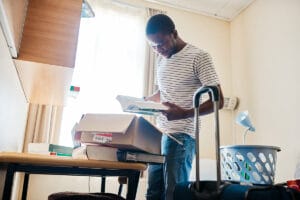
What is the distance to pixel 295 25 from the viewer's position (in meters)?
2.46

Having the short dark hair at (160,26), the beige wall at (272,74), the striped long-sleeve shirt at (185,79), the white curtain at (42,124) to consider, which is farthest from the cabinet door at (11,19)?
the beige wall at (272,74)

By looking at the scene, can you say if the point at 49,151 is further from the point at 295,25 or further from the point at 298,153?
the point at 295,25

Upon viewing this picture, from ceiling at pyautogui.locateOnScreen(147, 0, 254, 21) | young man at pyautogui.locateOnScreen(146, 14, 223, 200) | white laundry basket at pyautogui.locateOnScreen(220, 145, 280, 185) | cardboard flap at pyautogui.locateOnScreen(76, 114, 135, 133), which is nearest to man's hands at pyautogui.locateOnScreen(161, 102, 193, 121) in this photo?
young man at pyautogui.locateOnScreen(146, 14, 223, 200)

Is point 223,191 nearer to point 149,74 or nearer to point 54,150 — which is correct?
point 54,150

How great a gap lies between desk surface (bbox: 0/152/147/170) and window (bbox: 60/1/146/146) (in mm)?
1618

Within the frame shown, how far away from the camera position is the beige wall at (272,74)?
241 cm

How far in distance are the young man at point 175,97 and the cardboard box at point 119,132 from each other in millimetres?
187

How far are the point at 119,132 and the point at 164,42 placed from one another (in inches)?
25.9

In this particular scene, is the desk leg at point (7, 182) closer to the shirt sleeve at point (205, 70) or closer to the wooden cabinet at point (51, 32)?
the wooden cabinet at point (51, 32)

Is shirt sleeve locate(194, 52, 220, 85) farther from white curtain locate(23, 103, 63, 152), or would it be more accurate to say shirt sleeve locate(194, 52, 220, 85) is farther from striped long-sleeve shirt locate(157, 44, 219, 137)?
white curtain locate(23, 103, 63, 152)

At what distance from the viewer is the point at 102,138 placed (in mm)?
1130

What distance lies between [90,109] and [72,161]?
1.70 meters

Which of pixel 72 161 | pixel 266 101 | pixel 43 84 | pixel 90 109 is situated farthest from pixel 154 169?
pixel 266 101

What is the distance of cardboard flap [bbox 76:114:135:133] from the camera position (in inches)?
43.1
